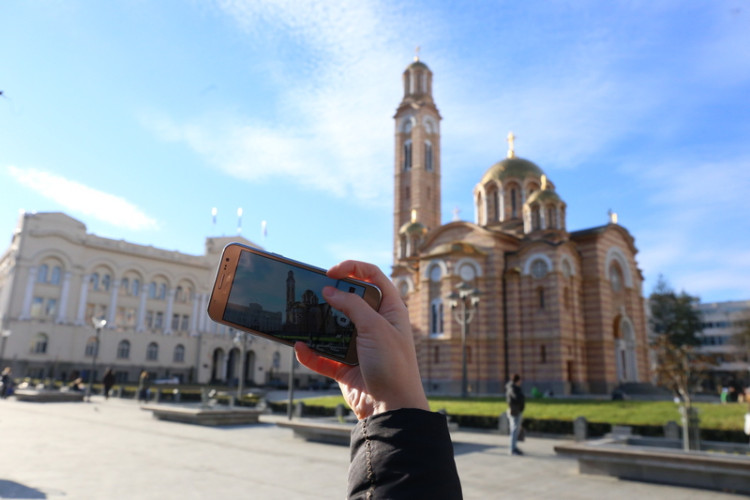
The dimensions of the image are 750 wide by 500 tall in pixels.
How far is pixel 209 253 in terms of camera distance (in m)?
55.1

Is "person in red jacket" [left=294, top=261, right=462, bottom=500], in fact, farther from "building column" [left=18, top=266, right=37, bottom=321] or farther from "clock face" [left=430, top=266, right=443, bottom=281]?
"building column" [left=18, top=266, right=37, bottom=321]

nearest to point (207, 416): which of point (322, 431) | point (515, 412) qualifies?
point (322, 431)

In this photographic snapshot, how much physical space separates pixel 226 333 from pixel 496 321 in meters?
31.5

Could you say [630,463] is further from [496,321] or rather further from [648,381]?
[648,381]

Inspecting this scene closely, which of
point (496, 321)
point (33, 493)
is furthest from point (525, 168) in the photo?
point (33, 493)

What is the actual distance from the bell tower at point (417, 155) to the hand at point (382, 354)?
44.4 meters

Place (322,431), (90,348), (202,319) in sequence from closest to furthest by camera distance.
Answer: (322,431) < (90,348) < (202,319)

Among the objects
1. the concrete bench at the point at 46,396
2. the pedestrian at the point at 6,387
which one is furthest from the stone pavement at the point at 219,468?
the pedestrian at the point at 6,387

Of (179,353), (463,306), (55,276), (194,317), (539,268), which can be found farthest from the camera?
(194,317)

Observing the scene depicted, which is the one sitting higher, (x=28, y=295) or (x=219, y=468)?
(x=28, y=295)

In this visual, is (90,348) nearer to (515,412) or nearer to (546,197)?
(546,197)

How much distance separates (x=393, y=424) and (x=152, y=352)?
173 feet

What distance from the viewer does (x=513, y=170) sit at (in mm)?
40125

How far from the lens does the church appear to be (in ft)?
104
